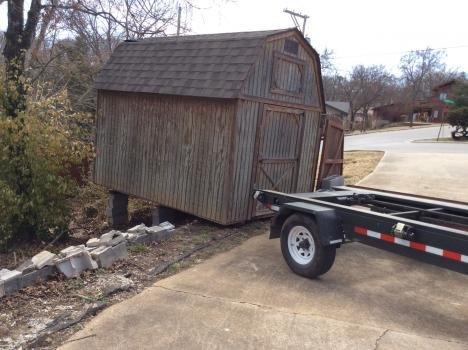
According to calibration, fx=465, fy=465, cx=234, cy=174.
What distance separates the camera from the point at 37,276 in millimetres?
5297

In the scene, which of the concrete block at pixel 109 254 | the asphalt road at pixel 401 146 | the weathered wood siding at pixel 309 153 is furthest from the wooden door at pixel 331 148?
the asphalt road at pixel 401 146

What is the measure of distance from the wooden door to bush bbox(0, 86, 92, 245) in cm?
513

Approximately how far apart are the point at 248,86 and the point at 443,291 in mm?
4394

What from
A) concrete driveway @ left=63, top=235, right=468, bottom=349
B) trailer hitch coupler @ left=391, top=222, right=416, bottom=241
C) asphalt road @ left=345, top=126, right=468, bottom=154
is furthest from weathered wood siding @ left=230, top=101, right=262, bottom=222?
asphalt road @ left=345, top=126, right=468, bottom=154

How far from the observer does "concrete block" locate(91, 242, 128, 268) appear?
584 centimetres

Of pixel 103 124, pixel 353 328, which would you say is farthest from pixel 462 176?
pixel 353 328

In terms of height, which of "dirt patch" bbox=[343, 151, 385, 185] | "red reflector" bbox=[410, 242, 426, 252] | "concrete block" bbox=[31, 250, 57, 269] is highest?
"red reflector" bbox=[410, 242, 426, 252]

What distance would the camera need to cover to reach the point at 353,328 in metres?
4.62

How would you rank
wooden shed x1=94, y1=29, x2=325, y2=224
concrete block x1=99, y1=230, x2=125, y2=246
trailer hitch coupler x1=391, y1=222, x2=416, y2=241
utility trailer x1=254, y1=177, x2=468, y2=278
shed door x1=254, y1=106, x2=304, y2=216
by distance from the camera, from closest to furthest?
utility trailer x1=254, y1=177, x2=468, y2=278 → trailer hitch coupler x1=391, y1=222, x2=416, y2=241 → concrete block x1=99, y1=230, x2=125, y2=246 → wooden shed x1=94, y1=29, x2=325, y2=224 → shed door x1=254, y1=106, x2=304, y2=216

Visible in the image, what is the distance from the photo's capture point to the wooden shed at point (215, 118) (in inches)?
320

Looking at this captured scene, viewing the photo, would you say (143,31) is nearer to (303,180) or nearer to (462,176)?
(303,180)

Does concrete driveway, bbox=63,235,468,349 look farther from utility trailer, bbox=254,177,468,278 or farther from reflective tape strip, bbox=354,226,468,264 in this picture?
reflective tape strip, bbox=354,226,468,264

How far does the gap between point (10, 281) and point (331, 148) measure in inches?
306

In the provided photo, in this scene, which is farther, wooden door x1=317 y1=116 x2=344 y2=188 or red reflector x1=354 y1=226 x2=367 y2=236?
wooden door x1=317 y1=116 x2=344 y2=188
